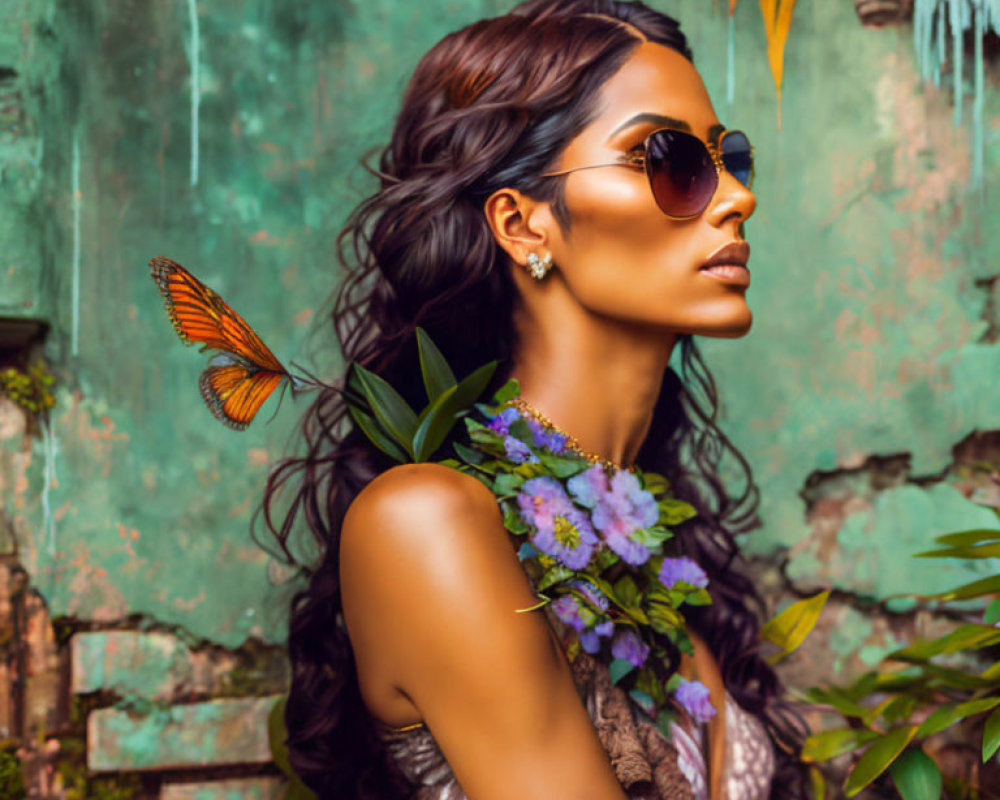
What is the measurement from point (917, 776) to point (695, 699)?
1.84 feet

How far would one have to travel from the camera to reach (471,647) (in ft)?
4.33

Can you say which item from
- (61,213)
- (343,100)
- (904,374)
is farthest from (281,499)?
(904,374)

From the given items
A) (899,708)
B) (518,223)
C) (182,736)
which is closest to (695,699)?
(899,708)

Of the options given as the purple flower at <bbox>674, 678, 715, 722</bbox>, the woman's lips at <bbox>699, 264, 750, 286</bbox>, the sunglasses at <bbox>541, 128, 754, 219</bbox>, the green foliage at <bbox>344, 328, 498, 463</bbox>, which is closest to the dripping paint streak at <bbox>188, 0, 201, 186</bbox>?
the green foliage at <bbox>344, 328, 498, 463</bbox>

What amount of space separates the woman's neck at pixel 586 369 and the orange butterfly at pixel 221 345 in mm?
421

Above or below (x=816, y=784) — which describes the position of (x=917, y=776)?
above

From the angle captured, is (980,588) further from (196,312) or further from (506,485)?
(196,312)

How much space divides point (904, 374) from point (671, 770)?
1.33 metres

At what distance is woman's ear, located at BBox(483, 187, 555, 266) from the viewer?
161cm

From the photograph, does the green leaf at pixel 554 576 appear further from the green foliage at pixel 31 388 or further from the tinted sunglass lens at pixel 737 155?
the green foliage at pixel 31 388

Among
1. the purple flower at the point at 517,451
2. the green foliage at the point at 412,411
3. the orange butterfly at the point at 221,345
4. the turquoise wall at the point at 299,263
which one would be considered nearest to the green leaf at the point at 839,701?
the turquoise wall at the point at 299,263

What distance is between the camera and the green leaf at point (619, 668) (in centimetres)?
150

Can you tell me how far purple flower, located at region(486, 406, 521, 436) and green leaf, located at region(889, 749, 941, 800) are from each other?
0.99 metres

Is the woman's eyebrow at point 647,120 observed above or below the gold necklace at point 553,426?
above
